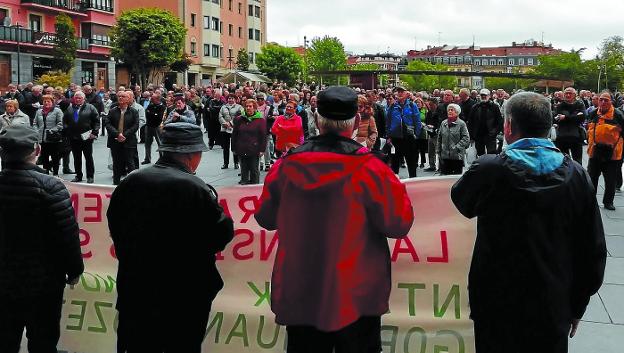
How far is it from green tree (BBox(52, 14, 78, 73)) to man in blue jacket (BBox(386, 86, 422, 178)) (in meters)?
34.6

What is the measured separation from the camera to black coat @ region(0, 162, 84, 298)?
141 inches

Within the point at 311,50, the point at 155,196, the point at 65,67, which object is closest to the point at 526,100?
the point at 155,196

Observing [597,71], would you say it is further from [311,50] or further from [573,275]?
[573,275]

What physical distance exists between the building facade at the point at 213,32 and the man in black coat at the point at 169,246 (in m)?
57.1

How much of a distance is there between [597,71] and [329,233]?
122 m

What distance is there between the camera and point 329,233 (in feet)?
9.71

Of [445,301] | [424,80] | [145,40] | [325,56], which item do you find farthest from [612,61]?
[445,301]

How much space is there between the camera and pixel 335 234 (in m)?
2.95

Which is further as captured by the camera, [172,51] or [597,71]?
[597,71]

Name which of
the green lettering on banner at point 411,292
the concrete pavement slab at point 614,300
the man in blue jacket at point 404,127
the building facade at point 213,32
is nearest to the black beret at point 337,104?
the green lettering on banner at point 411,292

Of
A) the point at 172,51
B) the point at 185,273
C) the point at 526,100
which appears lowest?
the point at 185,273

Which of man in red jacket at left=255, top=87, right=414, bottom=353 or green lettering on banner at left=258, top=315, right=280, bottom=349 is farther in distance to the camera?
green lettering on banner at left=258, top=315, right=280, bottom=349

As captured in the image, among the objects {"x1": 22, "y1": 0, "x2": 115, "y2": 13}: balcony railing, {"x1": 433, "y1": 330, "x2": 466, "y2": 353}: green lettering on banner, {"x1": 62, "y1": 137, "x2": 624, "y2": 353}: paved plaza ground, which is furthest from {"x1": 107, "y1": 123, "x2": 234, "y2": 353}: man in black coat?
{"x1": 22, "y1": 0, "x2": 115, "y2": 13}: balcony railing

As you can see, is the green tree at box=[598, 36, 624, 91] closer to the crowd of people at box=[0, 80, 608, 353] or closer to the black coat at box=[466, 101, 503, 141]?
the black coat at box=[466, 101, 503, 141]
